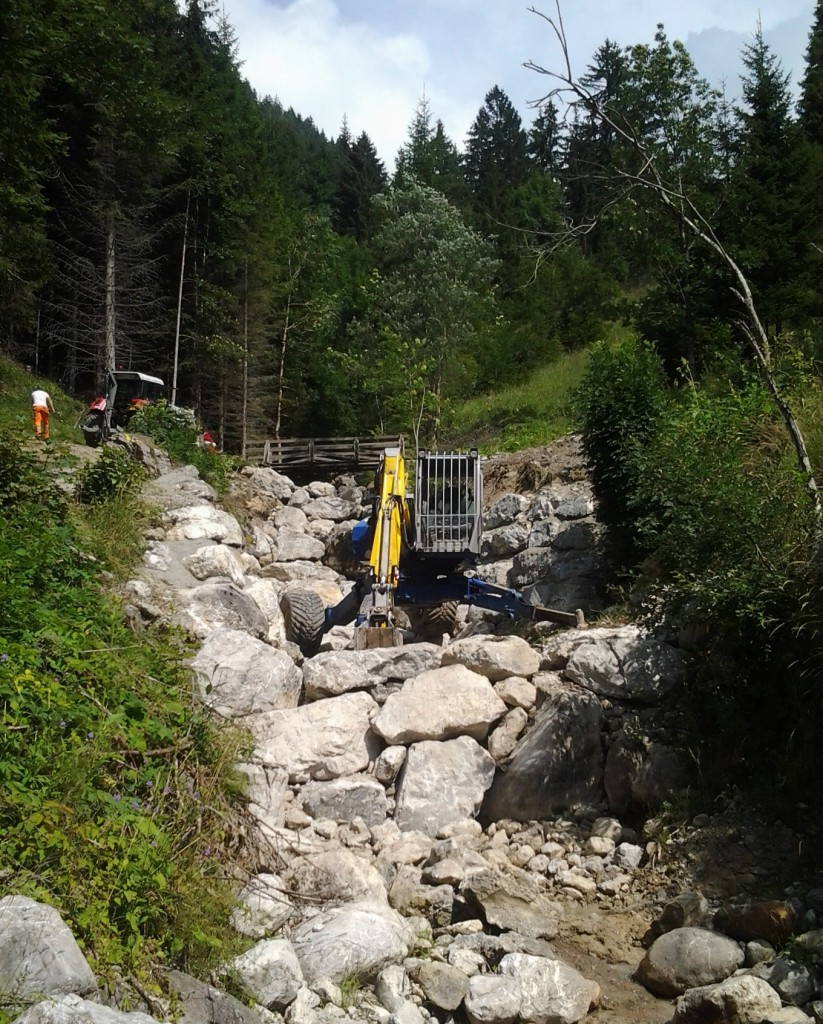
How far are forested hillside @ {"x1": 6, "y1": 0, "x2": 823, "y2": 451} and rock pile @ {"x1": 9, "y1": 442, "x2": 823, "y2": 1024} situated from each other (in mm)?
10058

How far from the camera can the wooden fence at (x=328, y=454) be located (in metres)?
25.4

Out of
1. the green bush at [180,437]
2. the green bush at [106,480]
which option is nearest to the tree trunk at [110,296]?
the green bush at [180,437]

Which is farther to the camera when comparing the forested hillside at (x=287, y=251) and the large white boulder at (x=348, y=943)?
the forested hillside at (x=287, y=251)

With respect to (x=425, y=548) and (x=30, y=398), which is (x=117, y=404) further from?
(x=425, y=548)

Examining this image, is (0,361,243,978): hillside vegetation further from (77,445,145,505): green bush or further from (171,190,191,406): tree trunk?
(171,190,191,406): tree trunk

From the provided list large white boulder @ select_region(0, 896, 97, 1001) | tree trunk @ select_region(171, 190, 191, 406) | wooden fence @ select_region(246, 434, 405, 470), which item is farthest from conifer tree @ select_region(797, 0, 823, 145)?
large white boulder @ select_region(0, 896, 97, 1001)

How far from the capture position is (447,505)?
37.7 ft

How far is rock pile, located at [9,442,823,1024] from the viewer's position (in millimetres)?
4523

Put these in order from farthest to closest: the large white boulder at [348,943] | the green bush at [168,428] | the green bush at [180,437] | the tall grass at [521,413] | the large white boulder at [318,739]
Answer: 1. the tall grass at [521,413]
2. the green bush at [168,428]
3. the green bush at [180,437]
4. the large white boulder at [318,739]
5. the large white boulder at [348,943]

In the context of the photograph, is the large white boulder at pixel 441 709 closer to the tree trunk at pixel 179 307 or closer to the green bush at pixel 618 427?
the green bush at pixel 618 427

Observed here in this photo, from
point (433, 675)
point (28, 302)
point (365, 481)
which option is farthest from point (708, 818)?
point (28, 302)

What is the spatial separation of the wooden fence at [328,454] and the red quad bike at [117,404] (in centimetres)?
385

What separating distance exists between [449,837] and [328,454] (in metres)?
19.5

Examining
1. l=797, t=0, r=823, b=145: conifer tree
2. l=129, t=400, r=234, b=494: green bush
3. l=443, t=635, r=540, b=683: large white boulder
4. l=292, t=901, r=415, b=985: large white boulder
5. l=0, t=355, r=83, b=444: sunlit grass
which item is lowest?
l=292, t=901, r=415, b=985: large white boulder
